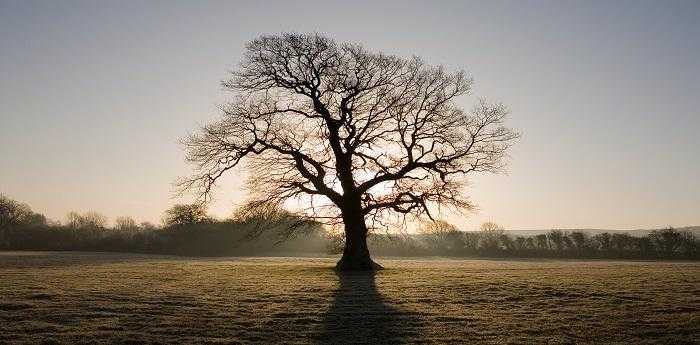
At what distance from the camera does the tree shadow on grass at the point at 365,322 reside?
11.5 meters

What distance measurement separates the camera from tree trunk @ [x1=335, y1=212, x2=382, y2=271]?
30319 millimetres

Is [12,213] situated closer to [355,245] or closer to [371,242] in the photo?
[371,242]

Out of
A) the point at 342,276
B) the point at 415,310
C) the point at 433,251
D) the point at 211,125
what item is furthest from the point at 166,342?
the point at 433,251

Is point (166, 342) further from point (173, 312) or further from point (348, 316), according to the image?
point (348, 316)

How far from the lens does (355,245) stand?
3053 centimetres

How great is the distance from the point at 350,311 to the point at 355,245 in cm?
1552

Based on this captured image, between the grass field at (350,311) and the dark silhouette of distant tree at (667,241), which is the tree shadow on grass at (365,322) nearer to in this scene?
the grass field at (350,311)

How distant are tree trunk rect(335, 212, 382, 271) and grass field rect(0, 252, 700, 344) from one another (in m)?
7.86

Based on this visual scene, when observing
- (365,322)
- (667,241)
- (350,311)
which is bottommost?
(365,322)

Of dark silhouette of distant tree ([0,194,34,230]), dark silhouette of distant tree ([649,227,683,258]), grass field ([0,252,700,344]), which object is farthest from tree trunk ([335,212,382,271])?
dark silhouette of distant tree ([0,194,34,230])

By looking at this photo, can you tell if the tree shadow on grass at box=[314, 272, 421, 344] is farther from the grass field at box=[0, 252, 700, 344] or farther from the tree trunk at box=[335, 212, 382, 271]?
the tree trunk at box=[335, 212, 382, 271]

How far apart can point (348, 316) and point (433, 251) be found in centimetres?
6067

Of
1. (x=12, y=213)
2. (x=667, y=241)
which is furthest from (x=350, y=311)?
(x=12, y=213)

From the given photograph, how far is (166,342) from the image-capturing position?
431 inches
